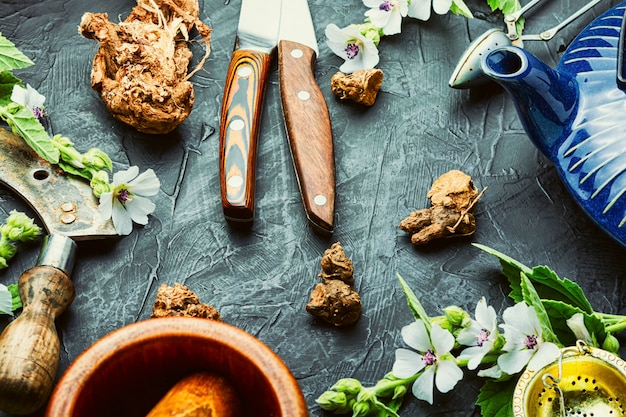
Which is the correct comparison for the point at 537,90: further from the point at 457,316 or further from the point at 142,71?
the point at 142,71

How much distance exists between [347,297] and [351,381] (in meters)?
0.12

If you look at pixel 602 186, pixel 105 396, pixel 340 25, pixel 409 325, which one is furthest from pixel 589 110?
pixel 105 396

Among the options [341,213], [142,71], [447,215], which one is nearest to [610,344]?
[447,215]

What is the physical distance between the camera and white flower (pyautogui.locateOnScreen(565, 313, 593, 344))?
1.10 m

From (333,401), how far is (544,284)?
314 millimetres

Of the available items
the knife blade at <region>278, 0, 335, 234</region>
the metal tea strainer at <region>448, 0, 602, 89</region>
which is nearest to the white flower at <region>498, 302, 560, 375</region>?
the knife blade at <region>278, 0, 335, 234</region>

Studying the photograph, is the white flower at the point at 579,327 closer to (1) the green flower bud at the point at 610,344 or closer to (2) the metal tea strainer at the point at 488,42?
(1) the green flower bud at the point at 610,344

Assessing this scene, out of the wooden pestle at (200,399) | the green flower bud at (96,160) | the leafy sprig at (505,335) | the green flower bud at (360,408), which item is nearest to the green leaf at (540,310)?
the leafy sprig at (505,335)

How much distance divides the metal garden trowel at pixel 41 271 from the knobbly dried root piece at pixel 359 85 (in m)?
0.41

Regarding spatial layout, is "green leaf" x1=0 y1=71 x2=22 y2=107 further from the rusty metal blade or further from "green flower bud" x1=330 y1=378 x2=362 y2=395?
"green flower bud" x1=330 y1=378 x2=362 y2=395

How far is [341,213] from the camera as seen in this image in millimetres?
1325

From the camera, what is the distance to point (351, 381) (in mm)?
1136

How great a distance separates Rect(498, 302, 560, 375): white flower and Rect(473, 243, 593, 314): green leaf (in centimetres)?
8

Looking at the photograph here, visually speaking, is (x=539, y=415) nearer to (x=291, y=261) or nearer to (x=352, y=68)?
(x=291, y=261)
